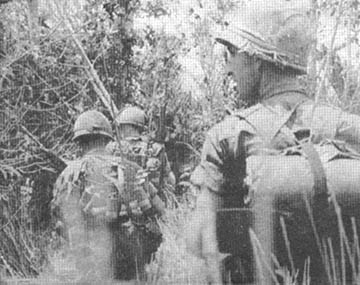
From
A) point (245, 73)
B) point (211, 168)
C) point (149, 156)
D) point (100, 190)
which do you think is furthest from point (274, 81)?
point (100, 190)

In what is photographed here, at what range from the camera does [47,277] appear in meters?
2.83

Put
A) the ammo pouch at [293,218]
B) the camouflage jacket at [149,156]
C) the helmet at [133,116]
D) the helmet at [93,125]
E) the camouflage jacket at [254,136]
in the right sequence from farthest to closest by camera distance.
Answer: the helmet at [93,125] → the helmet at [133,116] → the camouflage jacket at [149,156] → the camouflage jacket at [254,136] → the ammo pouch at [293,218]

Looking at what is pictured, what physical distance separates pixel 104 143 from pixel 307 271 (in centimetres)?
214

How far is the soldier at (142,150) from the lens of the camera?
3.17 m

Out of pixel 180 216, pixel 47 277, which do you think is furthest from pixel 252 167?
pixel 180 216

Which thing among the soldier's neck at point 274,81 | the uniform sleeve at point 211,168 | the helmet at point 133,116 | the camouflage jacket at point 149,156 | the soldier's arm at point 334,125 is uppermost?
the helmet at point 133,116

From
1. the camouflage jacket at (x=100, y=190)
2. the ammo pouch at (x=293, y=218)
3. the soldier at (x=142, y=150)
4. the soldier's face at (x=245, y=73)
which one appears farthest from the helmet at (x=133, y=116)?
the ammo pouch at (x=293, y=218)

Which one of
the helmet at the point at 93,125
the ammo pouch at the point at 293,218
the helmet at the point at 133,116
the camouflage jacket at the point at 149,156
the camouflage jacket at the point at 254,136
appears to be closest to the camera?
the ammo pouch at the point at 293,218

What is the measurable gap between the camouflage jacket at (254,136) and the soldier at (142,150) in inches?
49.3

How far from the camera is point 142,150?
3246 mm

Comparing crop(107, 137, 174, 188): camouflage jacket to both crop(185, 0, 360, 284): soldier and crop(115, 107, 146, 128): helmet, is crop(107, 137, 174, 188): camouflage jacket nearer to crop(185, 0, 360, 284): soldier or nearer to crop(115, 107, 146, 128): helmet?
crop(115, 107, 146, 128): helmet

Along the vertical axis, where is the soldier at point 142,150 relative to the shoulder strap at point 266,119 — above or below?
above

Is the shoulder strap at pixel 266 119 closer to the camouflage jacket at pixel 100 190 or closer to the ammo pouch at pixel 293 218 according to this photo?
the ammo pouch at pixel 293 218

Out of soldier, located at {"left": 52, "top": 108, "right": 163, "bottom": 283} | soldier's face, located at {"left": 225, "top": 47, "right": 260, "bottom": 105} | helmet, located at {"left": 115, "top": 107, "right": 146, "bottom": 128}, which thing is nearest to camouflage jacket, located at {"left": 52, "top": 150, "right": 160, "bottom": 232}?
soldier, located at {"left": 52, "top": 108, "right": 163, "bottom": 283}
